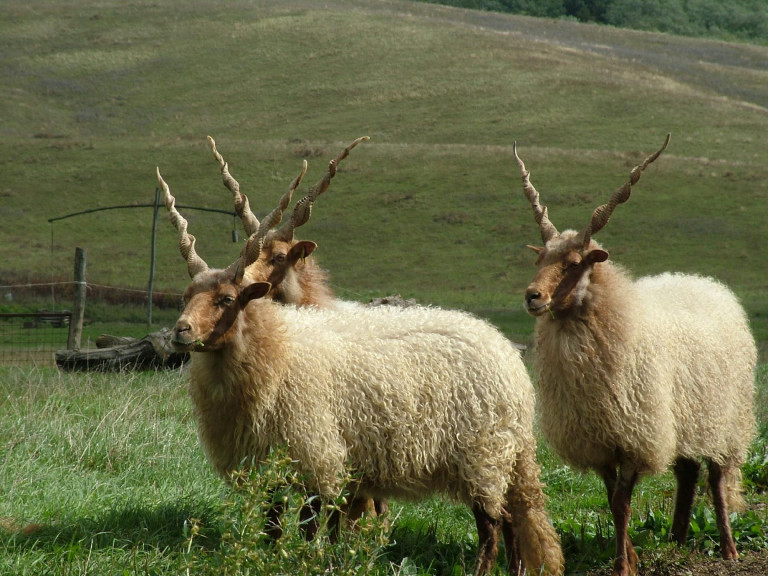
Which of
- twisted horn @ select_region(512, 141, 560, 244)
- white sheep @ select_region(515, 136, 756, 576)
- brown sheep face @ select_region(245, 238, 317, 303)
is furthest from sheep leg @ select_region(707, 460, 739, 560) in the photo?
brown sheep face @ select_region(245, 238, 317, 303)

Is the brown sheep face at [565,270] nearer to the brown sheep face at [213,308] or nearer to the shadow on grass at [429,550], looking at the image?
the shadow on grass at [429,550]

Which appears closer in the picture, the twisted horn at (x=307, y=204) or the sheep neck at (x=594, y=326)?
the sheep neck at (x=594, y=326)

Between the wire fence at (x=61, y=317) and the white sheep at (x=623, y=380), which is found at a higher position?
the white sheep at (x=623, y=380)

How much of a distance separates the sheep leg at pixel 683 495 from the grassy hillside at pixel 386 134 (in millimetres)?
12932

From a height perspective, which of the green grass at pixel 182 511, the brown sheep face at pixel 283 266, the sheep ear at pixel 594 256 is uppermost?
the sheep ear at pixel 594 256

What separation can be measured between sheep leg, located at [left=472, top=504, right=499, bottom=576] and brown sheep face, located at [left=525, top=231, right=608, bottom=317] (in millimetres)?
1437

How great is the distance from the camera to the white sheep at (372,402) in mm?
5754

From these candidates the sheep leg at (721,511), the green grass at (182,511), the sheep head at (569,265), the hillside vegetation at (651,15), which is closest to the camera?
the green grass at (182,511)

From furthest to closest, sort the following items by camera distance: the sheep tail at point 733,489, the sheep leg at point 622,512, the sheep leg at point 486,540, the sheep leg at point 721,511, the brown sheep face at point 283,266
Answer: the brown sheep face at point 283,266, the sheep tail at point 733,489, the sheep leg at point 721,511, the sheep leg at point 622,512, the sheep leg at point 486,540

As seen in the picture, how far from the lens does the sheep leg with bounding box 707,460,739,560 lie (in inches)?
275

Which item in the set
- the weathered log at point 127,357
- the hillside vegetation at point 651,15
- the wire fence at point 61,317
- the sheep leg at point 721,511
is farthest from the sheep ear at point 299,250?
the hillside vegetation at point 651,15

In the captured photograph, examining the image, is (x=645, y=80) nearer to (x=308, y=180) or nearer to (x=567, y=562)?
(x=308, y=180)

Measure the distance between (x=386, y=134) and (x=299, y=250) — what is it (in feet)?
166

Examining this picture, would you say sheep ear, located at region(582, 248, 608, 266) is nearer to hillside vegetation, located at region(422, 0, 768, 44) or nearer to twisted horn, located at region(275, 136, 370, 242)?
twisted horn, located at region(275, 136, 370, 242)
